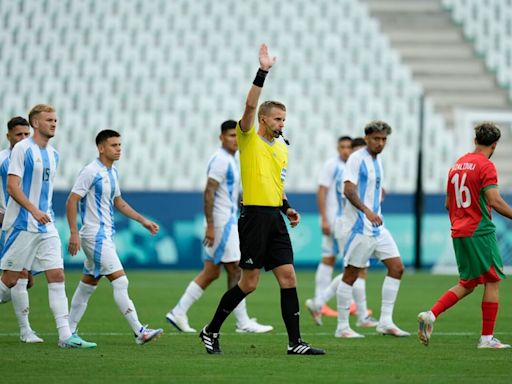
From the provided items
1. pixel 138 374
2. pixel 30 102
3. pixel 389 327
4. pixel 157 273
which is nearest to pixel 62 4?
pixel 30 102

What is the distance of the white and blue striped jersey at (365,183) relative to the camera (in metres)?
11.2

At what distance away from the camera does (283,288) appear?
29.2 feet

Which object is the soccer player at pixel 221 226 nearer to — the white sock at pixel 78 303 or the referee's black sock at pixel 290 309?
the white sock at pixel 78 303

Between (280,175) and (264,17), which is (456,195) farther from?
(264,17)

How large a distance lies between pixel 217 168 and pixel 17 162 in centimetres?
283

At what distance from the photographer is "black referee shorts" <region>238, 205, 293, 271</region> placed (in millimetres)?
8891

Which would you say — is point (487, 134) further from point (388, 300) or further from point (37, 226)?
point (37, 226)

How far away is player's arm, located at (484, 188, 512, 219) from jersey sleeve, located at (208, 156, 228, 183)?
3.28m

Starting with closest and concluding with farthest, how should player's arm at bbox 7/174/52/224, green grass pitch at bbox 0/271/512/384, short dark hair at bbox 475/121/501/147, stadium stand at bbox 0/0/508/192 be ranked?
green grass pitch at bbox 0/271/512/384 < player's arm at bbox 7/174/52/224 < short dark hair at bbox 475/121/501/147 < stadium stand at bbox 0/0/508/192

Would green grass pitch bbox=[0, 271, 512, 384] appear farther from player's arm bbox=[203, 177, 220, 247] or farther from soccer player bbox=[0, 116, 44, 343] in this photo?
player's arm bbox=[203, 177, 220, 247]

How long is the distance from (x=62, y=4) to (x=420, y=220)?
12615 mm

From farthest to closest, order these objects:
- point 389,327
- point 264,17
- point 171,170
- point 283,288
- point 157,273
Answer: point 264,17 → point 171,170 → point 157,273 → point 389,327 → point 283,288

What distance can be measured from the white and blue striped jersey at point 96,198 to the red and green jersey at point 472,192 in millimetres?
3057

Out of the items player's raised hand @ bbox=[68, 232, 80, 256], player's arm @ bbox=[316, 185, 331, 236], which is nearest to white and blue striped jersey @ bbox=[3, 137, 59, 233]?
player's raised hand @ bbox=[68, 232, 80, 256]
